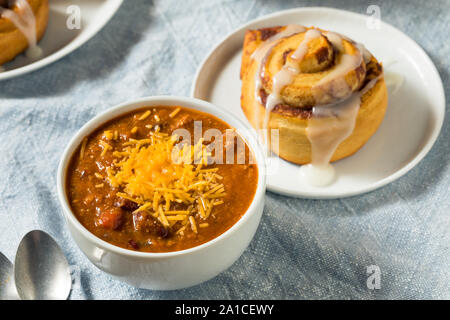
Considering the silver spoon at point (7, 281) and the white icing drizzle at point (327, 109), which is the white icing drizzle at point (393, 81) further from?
the silver spoon at point (7, 281)

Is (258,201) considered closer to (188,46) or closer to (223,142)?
(223,142)

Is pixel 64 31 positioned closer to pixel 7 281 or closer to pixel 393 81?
pixel 7 281

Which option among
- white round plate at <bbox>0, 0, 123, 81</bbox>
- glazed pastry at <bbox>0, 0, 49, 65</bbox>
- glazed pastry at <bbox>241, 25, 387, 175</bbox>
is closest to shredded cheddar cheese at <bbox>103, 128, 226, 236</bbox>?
glazed pastry at <bbox>241, 25, 387, 175</bbox>

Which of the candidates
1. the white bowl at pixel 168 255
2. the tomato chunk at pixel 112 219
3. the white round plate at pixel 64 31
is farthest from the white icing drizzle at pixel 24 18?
the tomato chunk at pixel 112 219

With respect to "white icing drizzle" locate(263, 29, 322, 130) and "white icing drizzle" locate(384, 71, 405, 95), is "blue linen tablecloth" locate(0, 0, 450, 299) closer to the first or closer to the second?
"white icing drizzle" locate(384, 71, 405, 95)

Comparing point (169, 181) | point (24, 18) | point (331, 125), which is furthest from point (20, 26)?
point (331, 125)
